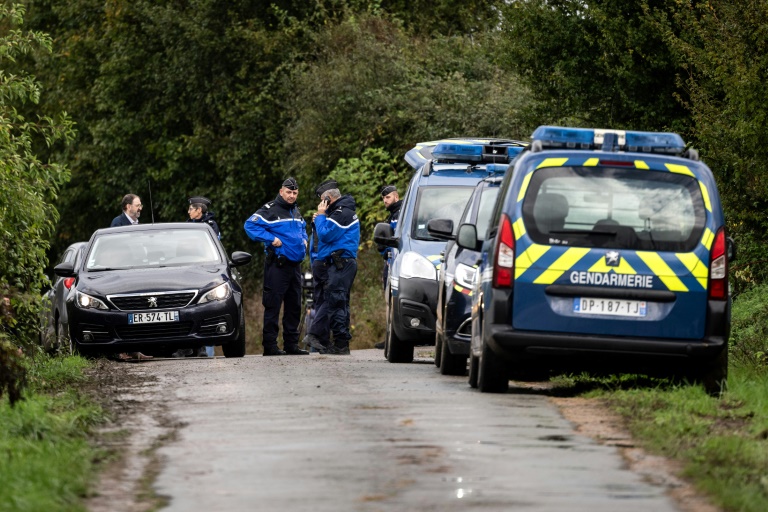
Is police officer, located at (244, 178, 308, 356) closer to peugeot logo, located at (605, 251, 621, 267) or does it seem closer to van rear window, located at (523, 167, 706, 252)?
van rear window, located at (523, 167, 706, 252)

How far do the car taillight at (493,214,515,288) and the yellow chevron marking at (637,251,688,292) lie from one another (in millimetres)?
870

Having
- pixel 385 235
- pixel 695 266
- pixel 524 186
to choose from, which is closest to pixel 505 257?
pixel 524 186

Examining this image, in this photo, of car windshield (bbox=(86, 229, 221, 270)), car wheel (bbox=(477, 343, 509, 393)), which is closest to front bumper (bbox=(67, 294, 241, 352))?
car windshield (bbox=(86, 229, 221, 270))

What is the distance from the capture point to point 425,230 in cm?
1756

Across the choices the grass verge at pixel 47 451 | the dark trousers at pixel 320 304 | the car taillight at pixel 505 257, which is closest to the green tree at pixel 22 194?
the grass verge at pixel 47 451

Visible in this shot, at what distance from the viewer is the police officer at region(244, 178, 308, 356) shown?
2106cm

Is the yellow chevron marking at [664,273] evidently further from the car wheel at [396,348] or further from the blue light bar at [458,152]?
the blue light bar at [458,152]

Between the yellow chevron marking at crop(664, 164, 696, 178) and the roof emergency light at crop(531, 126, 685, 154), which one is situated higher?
the roof emergency light at crop(531, 126, 685, 154)

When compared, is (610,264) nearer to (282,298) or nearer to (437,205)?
(437,205)

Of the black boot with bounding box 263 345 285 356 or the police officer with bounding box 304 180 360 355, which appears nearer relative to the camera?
the police officer with bounding box 304 180 360 355

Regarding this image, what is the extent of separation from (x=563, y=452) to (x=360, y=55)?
26.7 metres

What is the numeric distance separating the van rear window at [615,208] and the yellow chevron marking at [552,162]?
0.04m

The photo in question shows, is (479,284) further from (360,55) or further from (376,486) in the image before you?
(360,55)

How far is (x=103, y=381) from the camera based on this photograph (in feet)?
47.5
